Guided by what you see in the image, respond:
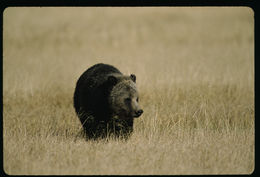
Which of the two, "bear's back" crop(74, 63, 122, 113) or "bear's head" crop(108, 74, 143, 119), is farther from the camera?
"bear's back" crop(74, 63, 122, 113)

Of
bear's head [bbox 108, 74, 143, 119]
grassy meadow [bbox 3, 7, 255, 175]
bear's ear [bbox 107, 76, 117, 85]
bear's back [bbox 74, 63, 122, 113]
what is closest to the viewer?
grassy meadow [bbox 3, 7, 255, 175]

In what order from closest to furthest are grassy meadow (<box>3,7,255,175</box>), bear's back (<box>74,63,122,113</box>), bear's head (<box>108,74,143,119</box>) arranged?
grassy meadow (<box>3,7,255,175</box>), bear's head (<box>108,74,143,119</box>), bear's back (<box>74,63,122,113</box>)

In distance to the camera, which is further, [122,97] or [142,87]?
[142,87]

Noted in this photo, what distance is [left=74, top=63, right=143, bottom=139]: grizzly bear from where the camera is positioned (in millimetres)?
6801

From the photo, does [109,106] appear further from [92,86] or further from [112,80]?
[92,86]

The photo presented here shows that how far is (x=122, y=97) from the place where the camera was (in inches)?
268

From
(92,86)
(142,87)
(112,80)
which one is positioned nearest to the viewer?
(112,80)

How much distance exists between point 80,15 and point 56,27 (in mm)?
2014

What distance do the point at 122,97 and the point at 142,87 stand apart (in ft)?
12.7

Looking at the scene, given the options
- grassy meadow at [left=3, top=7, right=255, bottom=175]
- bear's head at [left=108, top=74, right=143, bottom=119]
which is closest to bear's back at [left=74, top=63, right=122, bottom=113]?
bear's head at [left=108, top=74, right=143, bottom=119]

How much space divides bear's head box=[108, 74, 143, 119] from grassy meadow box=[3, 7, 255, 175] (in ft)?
1.83

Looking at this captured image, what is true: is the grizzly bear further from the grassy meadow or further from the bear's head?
the grassy meadow

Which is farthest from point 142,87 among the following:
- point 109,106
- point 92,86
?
point 109,106

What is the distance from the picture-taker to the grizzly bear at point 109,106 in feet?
22.3
